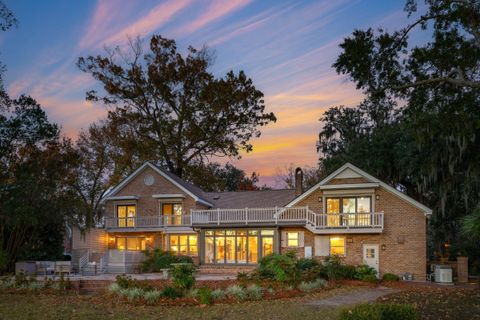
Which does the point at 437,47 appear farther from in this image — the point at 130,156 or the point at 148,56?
the point at 130,156

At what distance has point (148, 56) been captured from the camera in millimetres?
41781

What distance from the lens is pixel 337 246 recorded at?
29.5m

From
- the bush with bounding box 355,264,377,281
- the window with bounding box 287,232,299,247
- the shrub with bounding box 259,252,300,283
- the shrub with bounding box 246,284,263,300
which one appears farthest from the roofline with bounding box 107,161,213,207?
the shrub with bounding box 246,284,263,300

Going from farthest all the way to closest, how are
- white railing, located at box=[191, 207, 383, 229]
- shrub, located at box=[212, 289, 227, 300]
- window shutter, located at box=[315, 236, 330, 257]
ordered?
window shutter, located at box=[315, 236, 330, 257] < white railing, located at box=[191, 207, 383, 229] < shrub, located at box=[212, 289, 227, 300]

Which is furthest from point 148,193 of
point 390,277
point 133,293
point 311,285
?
point 133,293

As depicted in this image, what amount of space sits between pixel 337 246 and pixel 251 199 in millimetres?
8043

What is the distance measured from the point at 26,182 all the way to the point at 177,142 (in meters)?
15.0

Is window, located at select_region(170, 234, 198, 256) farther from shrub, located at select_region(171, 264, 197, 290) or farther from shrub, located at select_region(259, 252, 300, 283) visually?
shrub, located at select_region(171, 264, 197, 290)

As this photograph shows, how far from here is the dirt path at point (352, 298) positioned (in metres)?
17.1

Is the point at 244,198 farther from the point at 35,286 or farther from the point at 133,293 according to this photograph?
the point at 133,293

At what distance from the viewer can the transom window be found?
28.7 m

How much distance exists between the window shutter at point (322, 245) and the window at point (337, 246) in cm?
21

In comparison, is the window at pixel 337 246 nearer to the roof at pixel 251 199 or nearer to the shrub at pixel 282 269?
the roof at pixel 251 199

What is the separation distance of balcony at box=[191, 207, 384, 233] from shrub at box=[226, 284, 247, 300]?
11408mm
